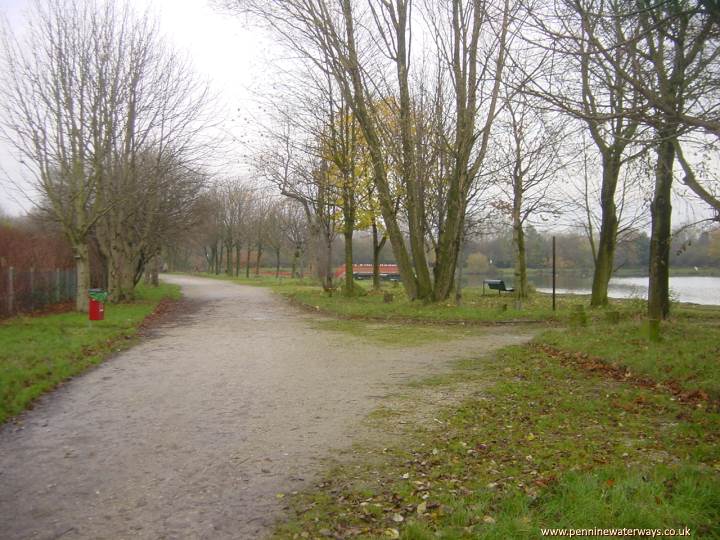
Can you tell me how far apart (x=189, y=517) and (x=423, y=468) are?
2.00 meters

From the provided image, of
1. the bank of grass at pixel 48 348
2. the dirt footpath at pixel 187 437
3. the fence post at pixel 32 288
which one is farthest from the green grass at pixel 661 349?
the fence post at pixel 32 288

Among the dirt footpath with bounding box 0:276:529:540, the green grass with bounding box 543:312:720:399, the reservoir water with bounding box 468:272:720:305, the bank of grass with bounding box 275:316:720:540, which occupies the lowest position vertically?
the dirt footpath with bounding box 0:276:529:540

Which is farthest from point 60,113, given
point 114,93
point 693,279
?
point 693,279

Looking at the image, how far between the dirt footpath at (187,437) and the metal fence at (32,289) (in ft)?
22.8

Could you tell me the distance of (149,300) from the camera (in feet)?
82.8

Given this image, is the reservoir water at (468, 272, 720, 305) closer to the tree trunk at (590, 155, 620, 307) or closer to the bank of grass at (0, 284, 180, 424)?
the tree trunk at (590, 155, 620, 307)

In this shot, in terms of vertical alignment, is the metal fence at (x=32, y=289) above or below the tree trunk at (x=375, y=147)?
below

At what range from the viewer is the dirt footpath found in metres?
4.23

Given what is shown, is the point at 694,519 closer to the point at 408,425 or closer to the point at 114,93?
the point at 408,425

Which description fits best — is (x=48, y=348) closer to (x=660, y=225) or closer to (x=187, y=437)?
(x=187, y=437)

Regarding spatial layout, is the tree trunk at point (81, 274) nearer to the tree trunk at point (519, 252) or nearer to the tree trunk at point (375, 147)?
the tree trunk at point (375, 147)

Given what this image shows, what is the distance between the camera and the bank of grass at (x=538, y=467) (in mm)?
3926

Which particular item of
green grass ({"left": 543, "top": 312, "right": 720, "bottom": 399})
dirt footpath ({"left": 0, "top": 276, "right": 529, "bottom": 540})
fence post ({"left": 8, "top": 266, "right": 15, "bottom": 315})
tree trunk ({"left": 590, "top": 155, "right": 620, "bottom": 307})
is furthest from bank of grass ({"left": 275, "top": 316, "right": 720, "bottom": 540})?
fence post ({"left": 8, "top": 266, "right": 15, "bottom": 315})

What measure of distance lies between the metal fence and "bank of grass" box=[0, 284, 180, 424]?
109cm
